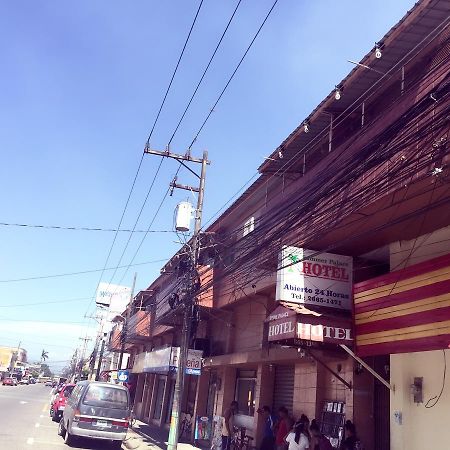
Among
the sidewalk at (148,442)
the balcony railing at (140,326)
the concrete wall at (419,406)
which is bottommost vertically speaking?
the sidewalk at (148,442)

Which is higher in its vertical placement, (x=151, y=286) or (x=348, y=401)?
(x=151, y=286)

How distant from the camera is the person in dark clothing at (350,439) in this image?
31.6 ft

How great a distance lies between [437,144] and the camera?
266 inches

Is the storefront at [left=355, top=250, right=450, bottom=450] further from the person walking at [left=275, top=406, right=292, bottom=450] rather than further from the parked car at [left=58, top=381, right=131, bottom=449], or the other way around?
the parked car at [left=58, top=381, right=131, bottom=449]

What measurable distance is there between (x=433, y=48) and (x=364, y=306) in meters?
4.85

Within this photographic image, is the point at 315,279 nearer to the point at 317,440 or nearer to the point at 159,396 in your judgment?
the point at 317,440

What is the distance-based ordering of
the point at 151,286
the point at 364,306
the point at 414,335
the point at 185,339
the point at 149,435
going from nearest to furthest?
1. the point at 414,335
2. the point at 364,306
3. the point at 185,339
4. the point at 149,435
5. the point at 151,286

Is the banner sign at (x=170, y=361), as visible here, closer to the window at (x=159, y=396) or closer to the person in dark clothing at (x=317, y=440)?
the window at (x=159, y=396)

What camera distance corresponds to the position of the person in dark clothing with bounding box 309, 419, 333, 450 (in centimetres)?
989

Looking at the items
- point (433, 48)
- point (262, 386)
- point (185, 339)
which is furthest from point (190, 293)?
point (433, 48)

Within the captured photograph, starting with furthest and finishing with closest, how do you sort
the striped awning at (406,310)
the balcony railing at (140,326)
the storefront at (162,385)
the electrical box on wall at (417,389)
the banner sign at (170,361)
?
the balcony railing at (140,326) < the storefront at (162,385) < the banner sign at (170,361) < the electrical box on wall at (417,389) < the striped awning at (406,310)

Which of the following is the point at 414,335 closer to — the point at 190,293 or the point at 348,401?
the point at 348,401

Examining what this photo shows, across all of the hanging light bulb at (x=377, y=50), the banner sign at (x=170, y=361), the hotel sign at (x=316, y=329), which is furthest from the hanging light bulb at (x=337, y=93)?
the banner sign at (x=170, y=361)

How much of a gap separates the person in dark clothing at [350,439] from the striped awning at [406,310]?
1.69 meters
